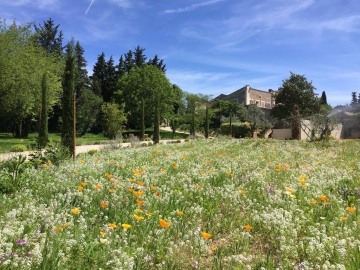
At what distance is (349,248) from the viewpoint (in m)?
3.11

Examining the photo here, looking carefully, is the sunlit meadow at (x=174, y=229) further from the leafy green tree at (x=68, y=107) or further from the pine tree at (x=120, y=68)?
the pine tree at (x=120, y=68)

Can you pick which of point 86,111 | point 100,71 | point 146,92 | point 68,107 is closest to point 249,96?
point 146,92

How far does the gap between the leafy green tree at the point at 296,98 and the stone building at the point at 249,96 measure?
→ 967 cm

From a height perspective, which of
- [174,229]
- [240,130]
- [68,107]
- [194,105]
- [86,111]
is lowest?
[174,229]

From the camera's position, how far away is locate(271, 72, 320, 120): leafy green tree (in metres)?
54.2

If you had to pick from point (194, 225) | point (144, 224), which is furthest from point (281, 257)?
point (144, 224)

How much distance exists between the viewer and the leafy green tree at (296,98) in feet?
178

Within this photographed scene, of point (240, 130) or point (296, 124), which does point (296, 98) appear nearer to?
point (240, 130)

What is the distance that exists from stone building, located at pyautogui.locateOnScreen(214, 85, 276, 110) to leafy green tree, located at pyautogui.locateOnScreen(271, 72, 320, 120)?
9673 mm

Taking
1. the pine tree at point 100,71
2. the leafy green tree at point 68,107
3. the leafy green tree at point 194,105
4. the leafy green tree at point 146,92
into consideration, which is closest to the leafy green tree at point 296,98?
the leafy green tree at point 194,105

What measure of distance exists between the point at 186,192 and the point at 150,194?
68 centimetres

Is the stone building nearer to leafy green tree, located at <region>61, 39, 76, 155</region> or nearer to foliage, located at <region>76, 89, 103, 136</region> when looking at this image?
foliage, located at <region>76, 89, 103, 136</region>

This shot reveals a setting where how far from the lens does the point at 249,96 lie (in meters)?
70.8

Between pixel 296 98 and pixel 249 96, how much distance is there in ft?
56.9
